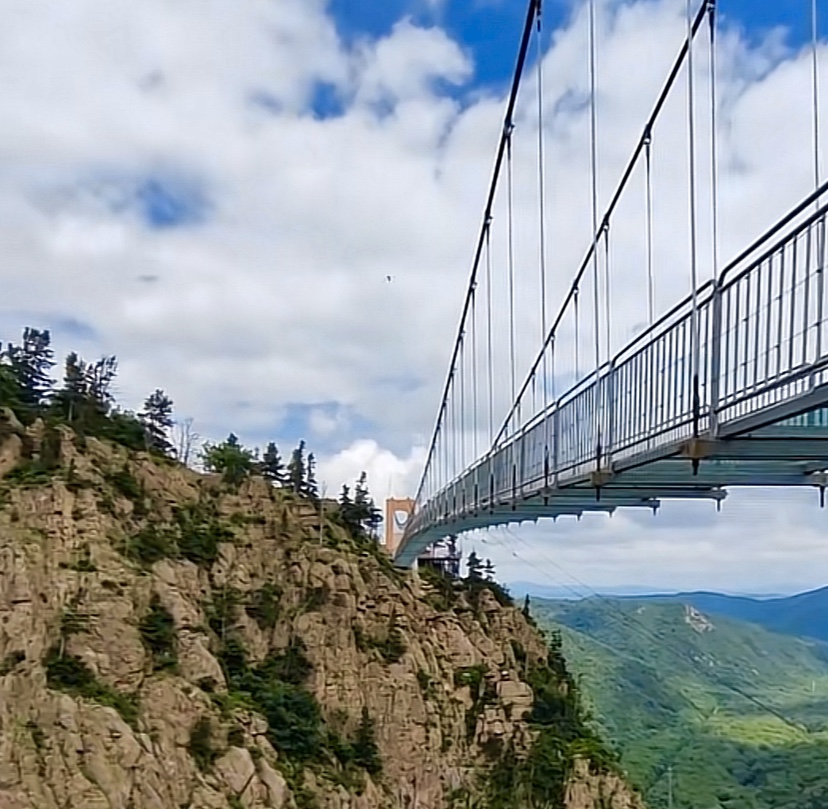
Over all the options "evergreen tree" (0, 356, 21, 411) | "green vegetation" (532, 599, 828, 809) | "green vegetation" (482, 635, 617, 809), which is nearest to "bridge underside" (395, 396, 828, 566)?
"green vegetation" (482, 635, 617, 809)

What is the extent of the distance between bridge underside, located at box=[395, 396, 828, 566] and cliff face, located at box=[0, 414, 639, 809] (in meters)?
6.54

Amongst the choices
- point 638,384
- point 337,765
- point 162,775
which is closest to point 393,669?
point 337,765

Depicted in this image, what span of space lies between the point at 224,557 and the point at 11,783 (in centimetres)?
680

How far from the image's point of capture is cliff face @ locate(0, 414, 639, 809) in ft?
39.8

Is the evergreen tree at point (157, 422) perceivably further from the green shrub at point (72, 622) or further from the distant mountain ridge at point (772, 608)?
the distant mountain ridge at point (772, 608)

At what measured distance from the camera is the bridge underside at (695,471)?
3230 mm

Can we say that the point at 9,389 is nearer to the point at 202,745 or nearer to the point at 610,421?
the point at 202,745

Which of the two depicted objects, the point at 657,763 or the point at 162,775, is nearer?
the point at 162,775

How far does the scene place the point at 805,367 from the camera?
2.52 meters

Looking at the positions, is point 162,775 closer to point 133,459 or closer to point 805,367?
point 133,459

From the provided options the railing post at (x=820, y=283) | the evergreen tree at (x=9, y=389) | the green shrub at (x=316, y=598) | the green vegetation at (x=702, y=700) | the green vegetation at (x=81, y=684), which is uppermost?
the evergreen tree at (x=9, y=389)

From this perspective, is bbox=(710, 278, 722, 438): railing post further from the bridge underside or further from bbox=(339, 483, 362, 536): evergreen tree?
bbox=(339, 483, 362, 536): evergreen tree

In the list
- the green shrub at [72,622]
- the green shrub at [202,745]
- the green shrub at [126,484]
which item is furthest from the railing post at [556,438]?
the green shrub at [126,484]

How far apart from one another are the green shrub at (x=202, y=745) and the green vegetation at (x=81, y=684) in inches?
33.7
